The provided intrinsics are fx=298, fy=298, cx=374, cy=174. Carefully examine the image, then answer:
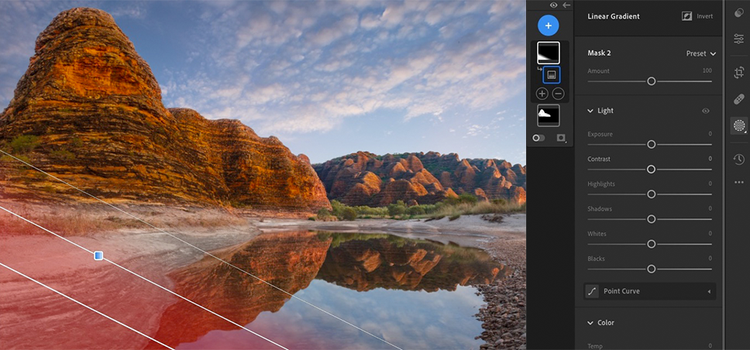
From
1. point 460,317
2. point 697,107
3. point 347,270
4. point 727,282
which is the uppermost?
point 697,107

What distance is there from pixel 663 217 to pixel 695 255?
0.99 feet

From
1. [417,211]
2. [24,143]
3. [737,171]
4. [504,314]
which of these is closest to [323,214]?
[417,211]

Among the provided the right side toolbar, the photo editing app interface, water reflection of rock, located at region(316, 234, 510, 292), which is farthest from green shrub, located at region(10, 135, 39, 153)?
the right side toolbar

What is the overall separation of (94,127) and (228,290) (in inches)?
803

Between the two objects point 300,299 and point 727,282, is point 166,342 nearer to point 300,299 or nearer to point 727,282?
point 300,299

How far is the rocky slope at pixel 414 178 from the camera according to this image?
84.0 meters

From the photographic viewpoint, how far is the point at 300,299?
603 cm

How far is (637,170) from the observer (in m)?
2.01

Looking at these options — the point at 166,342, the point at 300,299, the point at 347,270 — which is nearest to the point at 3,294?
the point at 166,342

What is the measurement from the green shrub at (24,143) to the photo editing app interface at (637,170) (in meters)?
24.6

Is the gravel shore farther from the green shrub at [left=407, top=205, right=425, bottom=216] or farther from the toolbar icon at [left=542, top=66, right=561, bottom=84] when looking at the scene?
the green shrub at [left=407, top=205, right=425, bottom=216]

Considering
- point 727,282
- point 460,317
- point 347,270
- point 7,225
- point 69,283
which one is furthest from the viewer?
point 347,270

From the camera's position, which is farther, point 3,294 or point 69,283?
point 69,283

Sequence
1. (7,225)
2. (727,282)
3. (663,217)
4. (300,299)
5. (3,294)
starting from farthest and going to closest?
(7,225) < (300,299) < (3,294) < (663,217) < (727,282)
